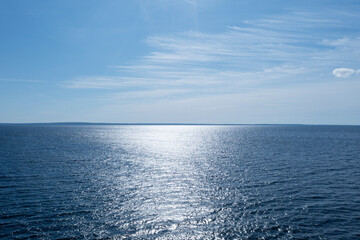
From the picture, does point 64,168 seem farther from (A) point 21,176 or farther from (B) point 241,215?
(B) point 241,215

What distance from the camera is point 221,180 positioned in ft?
147

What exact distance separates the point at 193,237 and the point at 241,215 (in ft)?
24.7

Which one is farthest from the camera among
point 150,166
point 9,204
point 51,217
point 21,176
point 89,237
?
point 150,166

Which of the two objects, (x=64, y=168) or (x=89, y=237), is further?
(x=64, y=168)

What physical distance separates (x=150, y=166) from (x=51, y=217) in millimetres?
34500

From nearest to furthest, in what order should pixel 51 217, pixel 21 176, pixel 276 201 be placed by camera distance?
pixel 51 217, pixel 276 201, pixel 21 176

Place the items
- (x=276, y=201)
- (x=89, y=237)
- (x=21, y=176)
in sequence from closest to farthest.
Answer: (x=89, y=237), (x=276, y=201), (x=21, y=176)

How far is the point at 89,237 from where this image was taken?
908 inches

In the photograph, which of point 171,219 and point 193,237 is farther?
point 171,219

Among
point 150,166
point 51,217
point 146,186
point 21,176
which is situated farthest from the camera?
point 150,166

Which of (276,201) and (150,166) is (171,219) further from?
(150,166)

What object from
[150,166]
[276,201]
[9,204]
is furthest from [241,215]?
[150,166]

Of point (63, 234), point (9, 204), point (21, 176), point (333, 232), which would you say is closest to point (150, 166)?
point (21, 176)

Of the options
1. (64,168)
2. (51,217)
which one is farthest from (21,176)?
(51,217)
